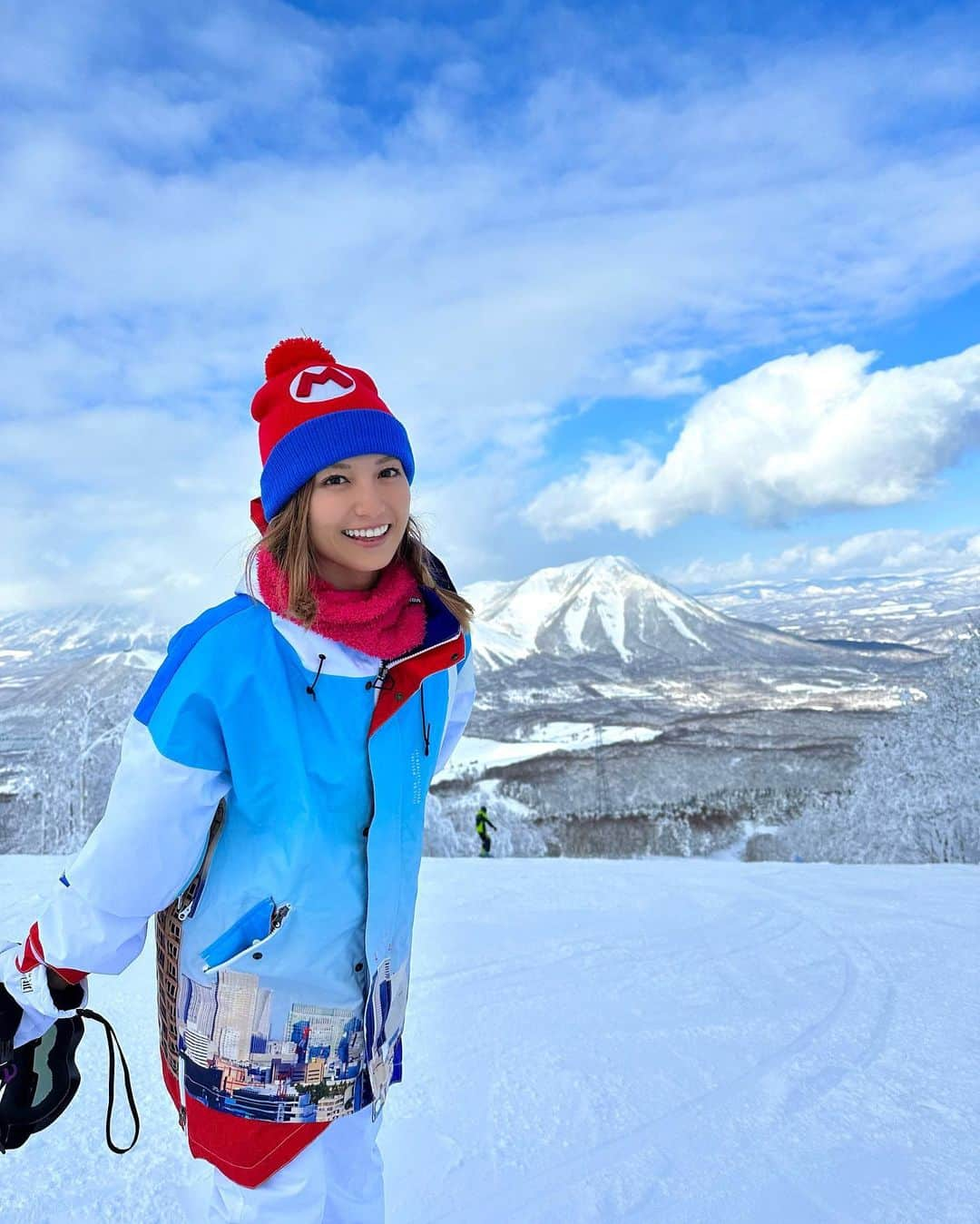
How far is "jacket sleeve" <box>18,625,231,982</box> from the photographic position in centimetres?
137

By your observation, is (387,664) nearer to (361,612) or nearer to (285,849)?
(361,612)

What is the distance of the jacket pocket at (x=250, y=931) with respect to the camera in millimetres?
1443

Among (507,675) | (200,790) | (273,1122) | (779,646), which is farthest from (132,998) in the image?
(779,646)

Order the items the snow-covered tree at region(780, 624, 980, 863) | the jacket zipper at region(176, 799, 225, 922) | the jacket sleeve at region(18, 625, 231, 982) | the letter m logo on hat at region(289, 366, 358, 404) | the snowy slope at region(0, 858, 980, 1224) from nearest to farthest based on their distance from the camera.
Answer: the jacket sleeve at region(18, 625, 231, 982) → the jacket zipper at region(176, 799, 225, 922) → the letter m logo on hat at region(289, 366, 358, 404) → the snowy slope at region(0, 858, 980, 1224) → the snow-covered tree at region(780, 624, 980, 863)

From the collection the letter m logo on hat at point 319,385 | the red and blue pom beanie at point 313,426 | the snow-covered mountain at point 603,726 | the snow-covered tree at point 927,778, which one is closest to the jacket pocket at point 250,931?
the red and blue pom beanie at point 313,426

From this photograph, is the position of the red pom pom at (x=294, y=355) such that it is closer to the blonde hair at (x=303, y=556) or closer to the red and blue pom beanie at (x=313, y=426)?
the red and blue pom beanie at (x=313, y=426)

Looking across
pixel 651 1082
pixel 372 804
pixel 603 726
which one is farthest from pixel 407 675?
pixel 603 726

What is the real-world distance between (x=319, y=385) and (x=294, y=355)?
0.69ft

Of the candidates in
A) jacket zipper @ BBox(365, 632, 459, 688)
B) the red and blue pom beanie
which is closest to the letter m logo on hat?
the red and blue pom beanie

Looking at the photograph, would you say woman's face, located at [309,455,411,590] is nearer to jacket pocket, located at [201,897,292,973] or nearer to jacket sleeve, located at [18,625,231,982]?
jacket sleeve, located at [18,625,231,982]

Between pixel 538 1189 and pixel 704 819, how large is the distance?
45513mm

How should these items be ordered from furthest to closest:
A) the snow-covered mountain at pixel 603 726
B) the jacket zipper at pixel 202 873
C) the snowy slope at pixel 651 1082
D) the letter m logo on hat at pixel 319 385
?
the snow-covered mountain at pixel 603 726
the snowy slope at pixel 651 1082
the letter m logo on hat at pixel 319 385
the jacket zipper at pixel 202 873

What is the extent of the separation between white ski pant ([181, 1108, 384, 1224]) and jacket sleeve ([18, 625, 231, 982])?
0.51 metres

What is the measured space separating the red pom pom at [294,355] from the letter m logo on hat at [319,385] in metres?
0.11
